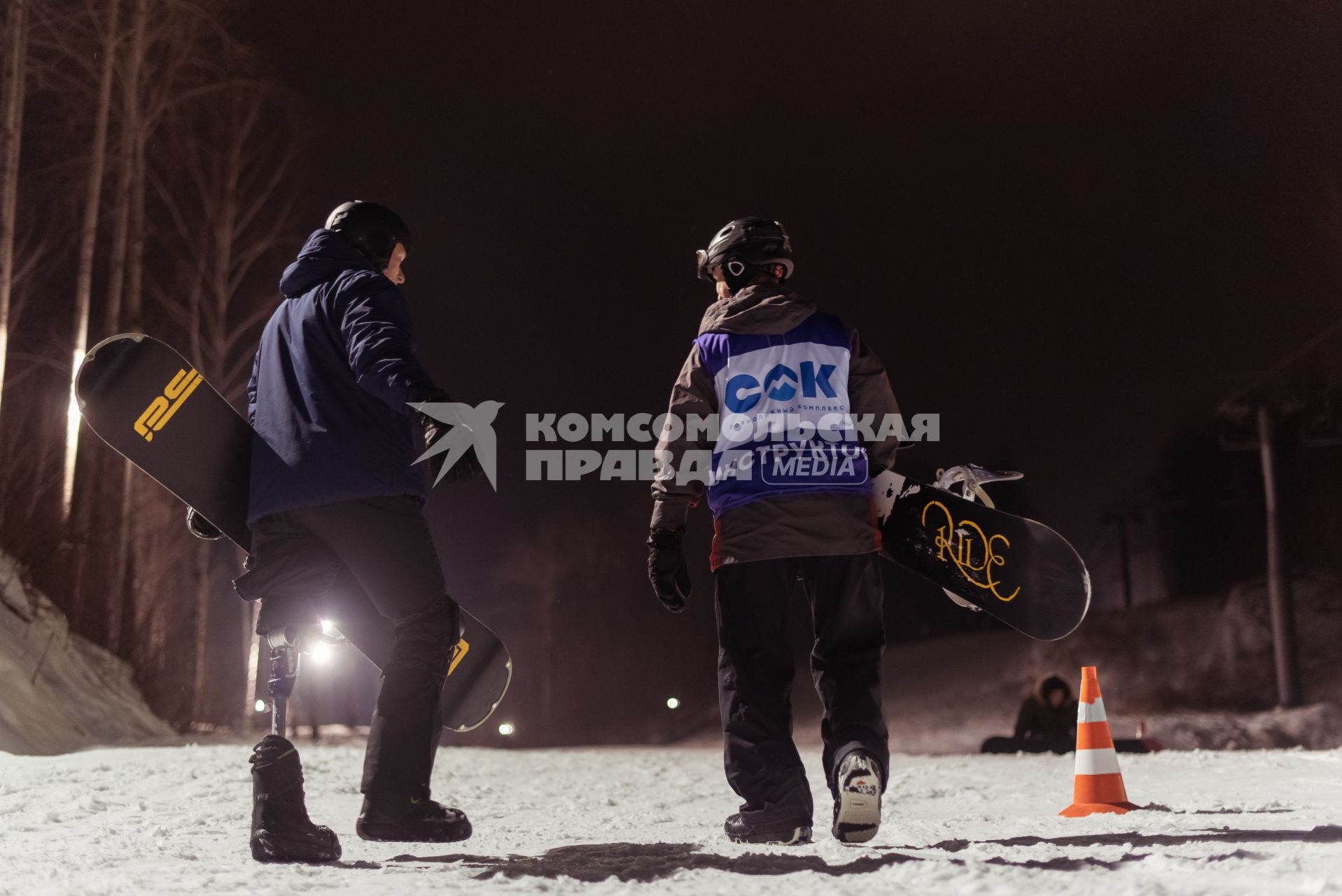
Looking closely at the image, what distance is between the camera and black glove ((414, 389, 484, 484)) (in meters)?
2.71

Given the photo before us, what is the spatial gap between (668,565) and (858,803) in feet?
2.83

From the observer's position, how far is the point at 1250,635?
63.8ft

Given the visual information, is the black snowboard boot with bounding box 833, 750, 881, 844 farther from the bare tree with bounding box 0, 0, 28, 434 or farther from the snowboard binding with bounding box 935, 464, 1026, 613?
the bare tree with bounding box 0, 0, 28, 434

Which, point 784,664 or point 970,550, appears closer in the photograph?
point 784,664

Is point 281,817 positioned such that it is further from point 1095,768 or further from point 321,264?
point 1095,768

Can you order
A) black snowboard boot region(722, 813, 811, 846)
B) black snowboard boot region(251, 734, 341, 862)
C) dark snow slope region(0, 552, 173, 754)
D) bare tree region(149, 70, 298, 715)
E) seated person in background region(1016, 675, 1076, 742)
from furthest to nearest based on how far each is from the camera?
bare tree region(149, 70, 298, 715)
seated person in background region(1016, 675, 1076, 742)
dark snow slope region(0, 552, 173, 754)
black snowboard boot region(722, 813, 811, 846)
black snowboard boot region(251, 734, 341, 862)

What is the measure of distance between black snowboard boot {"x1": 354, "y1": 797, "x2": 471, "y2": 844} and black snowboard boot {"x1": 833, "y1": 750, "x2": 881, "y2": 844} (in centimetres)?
102

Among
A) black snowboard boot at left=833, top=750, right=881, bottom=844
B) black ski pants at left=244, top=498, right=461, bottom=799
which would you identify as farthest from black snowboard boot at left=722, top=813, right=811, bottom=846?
black ski pants at left=244, top=498, right=461, bottom=799

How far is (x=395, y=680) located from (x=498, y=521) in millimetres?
27217

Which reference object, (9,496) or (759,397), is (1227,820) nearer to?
(759,397)

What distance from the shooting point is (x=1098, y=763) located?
392 cm

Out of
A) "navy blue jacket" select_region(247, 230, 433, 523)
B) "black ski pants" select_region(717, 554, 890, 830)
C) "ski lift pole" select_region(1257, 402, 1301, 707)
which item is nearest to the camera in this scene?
"navy blue jacket" select_region(247, 230, 433, 523)

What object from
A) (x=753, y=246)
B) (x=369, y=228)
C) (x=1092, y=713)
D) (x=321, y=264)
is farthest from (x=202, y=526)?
(x=1092, y=713)

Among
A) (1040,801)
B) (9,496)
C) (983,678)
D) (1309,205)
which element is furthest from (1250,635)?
(9,496)
